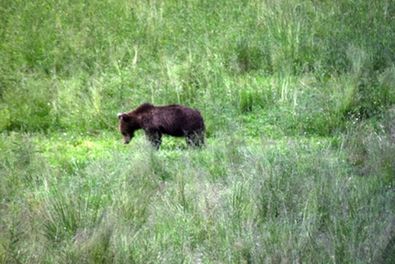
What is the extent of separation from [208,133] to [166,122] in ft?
3.55

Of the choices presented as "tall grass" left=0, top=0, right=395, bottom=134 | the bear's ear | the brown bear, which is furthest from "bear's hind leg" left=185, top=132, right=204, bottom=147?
"tall grass" left=0, top=0, right=395, bottom=134

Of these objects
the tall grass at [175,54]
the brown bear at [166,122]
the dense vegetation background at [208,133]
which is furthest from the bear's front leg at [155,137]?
the tall grass at [175,54]

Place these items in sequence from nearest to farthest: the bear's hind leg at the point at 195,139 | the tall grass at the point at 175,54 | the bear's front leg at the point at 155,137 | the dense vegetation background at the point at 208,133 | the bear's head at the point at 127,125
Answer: the dense vegetation background at the point at 208,133
the bear's hind leg at the point at 195,139
the bear's front leg at the point at 155,137
the bear's head at the point at 127,125
the tall grass at the point at 175,54

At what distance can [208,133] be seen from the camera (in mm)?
12891

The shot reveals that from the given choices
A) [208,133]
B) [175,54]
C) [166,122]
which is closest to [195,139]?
[166,122]

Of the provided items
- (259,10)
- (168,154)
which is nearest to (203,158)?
(168,154)

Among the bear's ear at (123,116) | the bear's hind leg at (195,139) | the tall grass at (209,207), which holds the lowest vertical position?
the bear's hind leg at (195,139)

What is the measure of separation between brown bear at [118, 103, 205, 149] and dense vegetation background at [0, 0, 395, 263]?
0.29 metres

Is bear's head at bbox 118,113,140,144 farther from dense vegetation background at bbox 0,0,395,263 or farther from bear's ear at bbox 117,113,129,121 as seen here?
dense vegetation background at bbox 0,0,395,263

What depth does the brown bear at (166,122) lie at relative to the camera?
467 inches

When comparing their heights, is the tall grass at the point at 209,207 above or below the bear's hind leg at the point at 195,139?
above

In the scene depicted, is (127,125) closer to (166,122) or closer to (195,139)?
(166,122)

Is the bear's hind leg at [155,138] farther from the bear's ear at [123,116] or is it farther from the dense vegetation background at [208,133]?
the bear's ear at [123,116]

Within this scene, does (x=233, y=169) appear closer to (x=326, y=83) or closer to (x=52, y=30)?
(x=326, y=83)
